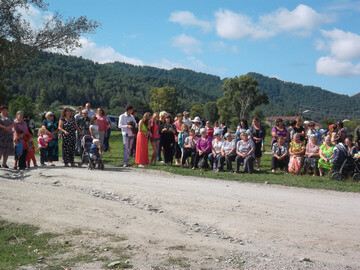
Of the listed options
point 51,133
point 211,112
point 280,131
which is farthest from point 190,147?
point 211,112

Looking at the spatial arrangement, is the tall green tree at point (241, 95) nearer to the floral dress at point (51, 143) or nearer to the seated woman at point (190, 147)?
the seated woman at point (190, 147)

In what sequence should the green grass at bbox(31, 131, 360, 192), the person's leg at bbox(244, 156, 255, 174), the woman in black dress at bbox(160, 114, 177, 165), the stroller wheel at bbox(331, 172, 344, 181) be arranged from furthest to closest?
the woman in black dress at bbox(160, 114, 177, 165) → the person's leg at bbox(244, 156, 255, 174) → the stroller wheel at bbox(331, 172, 344, 181) → the green grass at bbox(31, 131, 360, 192)

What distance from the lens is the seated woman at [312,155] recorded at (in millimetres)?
13617

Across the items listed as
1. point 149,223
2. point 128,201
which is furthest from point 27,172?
point 149,223

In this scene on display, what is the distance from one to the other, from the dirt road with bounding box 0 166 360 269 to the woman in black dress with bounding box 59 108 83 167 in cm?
236

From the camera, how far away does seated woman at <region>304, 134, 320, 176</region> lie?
44.7ft

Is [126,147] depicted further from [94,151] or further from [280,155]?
[280,155]

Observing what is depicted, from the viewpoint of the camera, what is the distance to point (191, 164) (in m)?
15.0

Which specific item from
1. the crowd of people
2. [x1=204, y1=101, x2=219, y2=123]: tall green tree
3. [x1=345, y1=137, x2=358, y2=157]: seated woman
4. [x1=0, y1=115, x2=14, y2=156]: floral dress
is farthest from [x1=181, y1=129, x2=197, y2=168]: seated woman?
[x1=204, y1=101, x2=219, y2=123]: tall green tree

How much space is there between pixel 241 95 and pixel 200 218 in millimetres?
77566

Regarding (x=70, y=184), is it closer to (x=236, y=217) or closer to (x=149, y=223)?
(x=149, y=223)

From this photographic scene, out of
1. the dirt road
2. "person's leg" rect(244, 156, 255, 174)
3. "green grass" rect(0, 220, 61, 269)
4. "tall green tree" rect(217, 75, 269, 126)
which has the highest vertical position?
"tall green tree" rect(217, 75, 269, 126)

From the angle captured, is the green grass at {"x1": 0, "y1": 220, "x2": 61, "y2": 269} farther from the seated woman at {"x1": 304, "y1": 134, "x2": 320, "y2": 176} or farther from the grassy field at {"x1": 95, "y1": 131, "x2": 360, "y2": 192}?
the seated woman at {"x1": 304, "y1": 134, "x2": 320, "y2": 176}

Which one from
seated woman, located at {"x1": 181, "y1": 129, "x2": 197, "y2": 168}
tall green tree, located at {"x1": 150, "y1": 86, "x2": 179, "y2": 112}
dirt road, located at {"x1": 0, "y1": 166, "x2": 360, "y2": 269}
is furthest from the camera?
tall green tree, located at {"x1": 150, "y1": 86, "x2": 179, "y2": 112}
